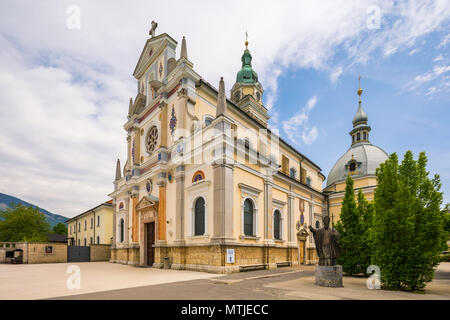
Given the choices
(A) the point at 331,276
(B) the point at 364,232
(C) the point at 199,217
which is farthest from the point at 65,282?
(B) the point at 364,232

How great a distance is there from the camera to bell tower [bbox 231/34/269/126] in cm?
3047

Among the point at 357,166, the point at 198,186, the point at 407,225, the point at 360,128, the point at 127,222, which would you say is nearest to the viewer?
the point at 407,225

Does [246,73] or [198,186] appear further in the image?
[246,73]

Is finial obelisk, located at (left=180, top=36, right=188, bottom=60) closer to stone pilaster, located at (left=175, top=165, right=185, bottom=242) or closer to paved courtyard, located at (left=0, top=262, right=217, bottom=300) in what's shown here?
stone pilaster, located at (left=175, top=165, right=185, bottom=242)

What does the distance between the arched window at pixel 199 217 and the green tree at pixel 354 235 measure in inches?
324

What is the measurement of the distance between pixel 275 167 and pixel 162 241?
990cm

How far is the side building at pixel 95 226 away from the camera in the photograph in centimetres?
3953

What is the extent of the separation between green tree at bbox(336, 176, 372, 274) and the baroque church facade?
16.3 feet

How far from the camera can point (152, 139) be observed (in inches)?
935

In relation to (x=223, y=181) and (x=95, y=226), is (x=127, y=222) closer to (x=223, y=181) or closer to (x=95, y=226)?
(x=223, y=181)

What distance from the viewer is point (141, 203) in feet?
72.6

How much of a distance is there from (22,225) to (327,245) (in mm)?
49633

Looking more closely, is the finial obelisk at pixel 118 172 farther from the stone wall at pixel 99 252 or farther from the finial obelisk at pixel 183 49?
the finial obelisk at pixel 183 49

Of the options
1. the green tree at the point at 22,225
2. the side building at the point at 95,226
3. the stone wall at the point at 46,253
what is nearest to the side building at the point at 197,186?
the stone wall at the point at 46,253
